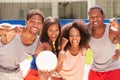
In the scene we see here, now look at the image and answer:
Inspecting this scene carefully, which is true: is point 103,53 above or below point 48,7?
below

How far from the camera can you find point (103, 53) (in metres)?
2.20

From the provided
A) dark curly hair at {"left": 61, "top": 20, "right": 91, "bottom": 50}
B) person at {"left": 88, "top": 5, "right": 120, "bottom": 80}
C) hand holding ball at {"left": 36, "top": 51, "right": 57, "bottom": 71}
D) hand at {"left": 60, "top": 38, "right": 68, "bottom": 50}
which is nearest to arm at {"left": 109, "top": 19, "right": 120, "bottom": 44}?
person at {"left": 88, "top": 5, "right": 120, "bottom": 80}

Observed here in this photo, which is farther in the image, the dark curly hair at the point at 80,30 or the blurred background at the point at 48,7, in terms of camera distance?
the blurred background at the point at 48,7

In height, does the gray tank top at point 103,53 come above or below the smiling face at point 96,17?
below

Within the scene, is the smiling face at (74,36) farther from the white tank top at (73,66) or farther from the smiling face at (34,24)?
the smiling face at (34,24)

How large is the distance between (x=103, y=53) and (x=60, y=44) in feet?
0.98

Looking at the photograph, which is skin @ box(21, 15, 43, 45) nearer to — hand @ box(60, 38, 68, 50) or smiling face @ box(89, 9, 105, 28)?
hand @ box(60, 38, 68, 50)

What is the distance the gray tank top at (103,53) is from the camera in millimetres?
2178

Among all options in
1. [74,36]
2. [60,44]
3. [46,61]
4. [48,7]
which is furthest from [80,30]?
[48,7]

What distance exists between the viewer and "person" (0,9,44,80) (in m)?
2.07

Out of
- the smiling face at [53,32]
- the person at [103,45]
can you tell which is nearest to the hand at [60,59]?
the smiling face at [53,32]

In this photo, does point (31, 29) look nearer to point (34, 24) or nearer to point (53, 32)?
point (34, 24)

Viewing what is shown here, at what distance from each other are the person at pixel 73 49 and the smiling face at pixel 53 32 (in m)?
0.05

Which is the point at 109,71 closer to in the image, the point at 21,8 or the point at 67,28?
the point at 67,28
